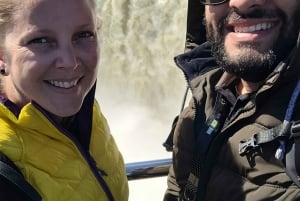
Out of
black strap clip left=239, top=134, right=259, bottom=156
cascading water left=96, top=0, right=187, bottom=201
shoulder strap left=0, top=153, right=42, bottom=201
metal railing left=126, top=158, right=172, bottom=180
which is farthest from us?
cascading water left=96, top=0, right=187, bottom=201

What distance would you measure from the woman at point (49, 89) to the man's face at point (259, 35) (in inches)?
16.1

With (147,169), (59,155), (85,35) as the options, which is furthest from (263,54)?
(147,169)

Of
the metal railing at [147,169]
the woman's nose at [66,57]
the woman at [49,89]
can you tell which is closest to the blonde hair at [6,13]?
the woman at [49,89]

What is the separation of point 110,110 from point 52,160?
20.3ft

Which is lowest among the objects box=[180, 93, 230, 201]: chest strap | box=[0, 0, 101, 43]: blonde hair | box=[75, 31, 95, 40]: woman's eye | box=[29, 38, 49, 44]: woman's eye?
box=[180, 93, 230, 201]: chest strap

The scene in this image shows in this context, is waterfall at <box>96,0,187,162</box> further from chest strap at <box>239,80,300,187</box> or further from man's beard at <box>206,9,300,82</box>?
chest strap at <box>239,80,300,187</box>

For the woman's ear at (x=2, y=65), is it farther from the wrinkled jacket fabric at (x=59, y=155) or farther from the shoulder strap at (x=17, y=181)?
the shoulder strap at (x=17, y=181)

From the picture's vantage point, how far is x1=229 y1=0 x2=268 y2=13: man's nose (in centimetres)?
160

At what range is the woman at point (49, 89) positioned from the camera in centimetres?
131

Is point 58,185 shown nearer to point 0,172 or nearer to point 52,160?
point 52,160

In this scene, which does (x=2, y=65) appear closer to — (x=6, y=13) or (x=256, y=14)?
(x=6, y=13)

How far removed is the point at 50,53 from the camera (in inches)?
52.3

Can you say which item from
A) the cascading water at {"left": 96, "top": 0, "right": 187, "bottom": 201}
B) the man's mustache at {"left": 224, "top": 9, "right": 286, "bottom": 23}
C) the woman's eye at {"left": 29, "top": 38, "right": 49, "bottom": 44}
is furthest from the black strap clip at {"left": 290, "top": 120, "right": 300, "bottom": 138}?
the cascading water at {"left": 96, "top": 0, "right": 187, "bottom": 201}

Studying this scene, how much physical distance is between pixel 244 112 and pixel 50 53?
529 mm
